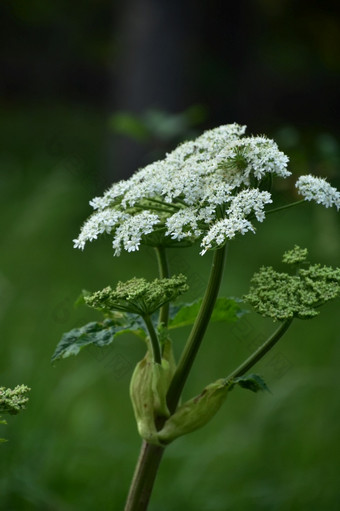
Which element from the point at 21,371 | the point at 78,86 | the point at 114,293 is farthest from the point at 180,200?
the point at 78,86

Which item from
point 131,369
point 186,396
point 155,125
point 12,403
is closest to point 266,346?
point 12,403

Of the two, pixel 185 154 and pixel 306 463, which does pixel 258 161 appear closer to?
pixel 185 154

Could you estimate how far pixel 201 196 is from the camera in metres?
1.81

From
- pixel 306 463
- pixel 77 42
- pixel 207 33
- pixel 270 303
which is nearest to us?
pixel 270 303

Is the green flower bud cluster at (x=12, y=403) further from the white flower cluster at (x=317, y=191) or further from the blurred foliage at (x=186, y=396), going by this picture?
the white flower cluster at (x=317, y=191)

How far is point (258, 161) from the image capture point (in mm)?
1771

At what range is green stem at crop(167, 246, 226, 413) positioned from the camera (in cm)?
181

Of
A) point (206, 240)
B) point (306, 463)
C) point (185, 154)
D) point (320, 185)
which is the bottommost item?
point (306, 463)

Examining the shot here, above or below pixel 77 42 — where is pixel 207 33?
below

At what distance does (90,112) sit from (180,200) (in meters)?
18.3

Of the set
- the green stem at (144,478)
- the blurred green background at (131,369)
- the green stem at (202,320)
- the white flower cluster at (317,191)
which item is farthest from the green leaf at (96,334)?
the blurred green background at (131,369)

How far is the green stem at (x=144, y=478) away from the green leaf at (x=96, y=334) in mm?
330

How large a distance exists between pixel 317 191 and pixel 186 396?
259 centimetres

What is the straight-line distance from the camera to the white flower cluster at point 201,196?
5.65 ft
